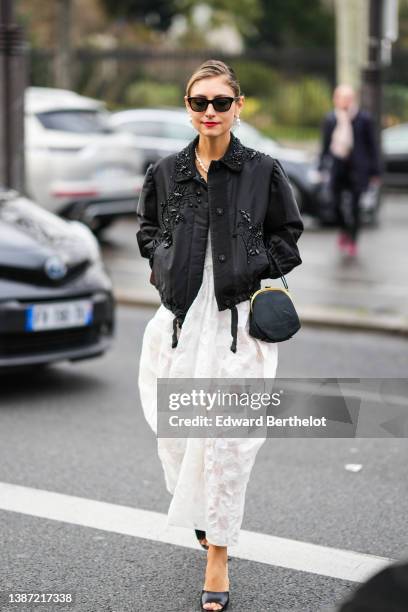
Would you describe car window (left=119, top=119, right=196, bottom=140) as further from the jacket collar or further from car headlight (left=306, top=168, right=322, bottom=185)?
the jacket collar

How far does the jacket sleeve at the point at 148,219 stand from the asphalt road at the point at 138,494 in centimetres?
120

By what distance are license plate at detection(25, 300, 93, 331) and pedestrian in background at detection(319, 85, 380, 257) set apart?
6.15 metres

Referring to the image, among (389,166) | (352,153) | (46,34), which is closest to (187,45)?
(46,34)

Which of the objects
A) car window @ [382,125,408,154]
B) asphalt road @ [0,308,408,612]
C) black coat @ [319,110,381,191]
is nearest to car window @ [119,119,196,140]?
black coat @ [319,110,381,191]

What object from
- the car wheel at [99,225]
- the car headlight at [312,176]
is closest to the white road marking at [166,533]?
the car wheel at [99,225]

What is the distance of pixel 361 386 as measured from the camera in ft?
23.5

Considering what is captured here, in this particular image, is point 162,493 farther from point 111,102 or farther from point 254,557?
point 111,102

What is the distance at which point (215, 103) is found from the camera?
3895mm

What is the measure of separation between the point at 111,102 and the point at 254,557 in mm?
25811

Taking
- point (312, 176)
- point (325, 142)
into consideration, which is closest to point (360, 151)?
point (325, 142)

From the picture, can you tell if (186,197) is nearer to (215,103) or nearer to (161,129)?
(215,103)

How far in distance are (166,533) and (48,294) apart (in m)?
2.44

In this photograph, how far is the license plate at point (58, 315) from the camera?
21.8 ft

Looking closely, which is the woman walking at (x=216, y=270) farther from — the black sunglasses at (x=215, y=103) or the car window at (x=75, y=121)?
the car window at (x=75, y=121)
